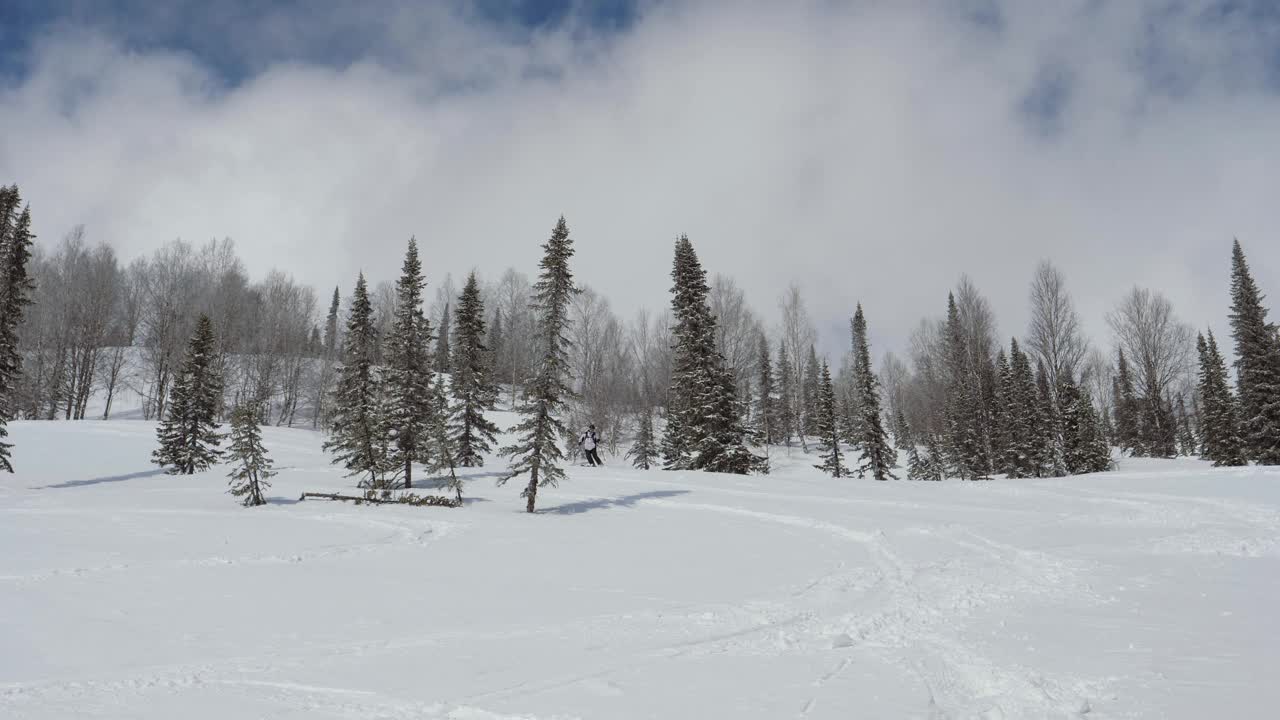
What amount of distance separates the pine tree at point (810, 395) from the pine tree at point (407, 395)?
51.1 m

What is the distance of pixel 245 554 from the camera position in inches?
447

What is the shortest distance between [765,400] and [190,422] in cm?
4730

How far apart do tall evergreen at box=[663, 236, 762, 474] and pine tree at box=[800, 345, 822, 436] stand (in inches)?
1619

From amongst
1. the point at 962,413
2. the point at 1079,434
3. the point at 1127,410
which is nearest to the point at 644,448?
the point at 962,413

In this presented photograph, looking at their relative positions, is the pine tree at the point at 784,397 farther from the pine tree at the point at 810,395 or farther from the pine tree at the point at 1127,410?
the pine tree at the point at 1127,410

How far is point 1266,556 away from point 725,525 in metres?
10.3

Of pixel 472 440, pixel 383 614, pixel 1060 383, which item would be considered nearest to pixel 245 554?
pixel 383 614

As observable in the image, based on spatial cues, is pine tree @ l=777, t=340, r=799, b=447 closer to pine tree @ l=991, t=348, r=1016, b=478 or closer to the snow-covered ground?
pine tree @ l=991, t=348, r=1016, b=478

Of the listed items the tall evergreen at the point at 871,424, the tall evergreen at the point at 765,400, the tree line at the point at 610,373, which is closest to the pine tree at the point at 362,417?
the tree line at the point at 610,373

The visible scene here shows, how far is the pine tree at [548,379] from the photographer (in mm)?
18734

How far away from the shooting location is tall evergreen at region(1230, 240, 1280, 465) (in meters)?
33.7

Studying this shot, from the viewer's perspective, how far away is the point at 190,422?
3309 cm

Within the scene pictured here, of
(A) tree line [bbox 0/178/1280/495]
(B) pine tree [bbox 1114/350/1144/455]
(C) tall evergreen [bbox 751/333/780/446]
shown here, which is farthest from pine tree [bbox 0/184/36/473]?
(B) pine tree [bbox 1114/350/1144/455]

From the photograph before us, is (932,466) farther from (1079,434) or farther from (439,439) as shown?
(439,439)
